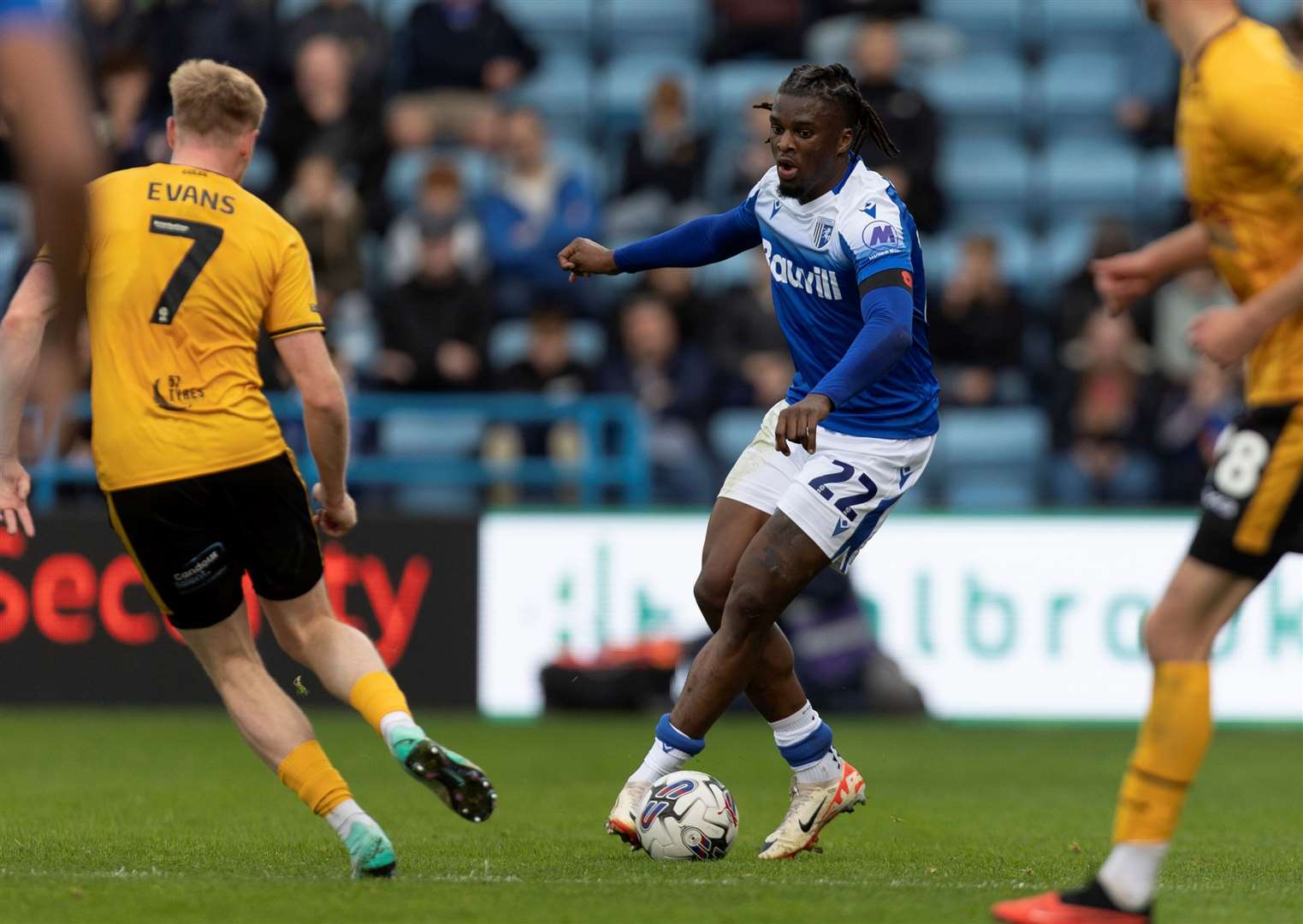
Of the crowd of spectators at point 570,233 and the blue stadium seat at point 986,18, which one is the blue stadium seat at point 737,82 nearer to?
the crowd of spectators at point 570,233

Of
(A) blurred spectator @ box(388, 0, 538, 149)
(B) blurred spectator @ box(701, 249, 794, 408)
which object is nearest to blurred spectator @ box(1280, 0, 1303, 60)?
(B) blurred spectator @ box(701, 249, 794, 408)

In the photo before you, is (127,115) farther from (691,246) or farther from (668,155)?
(691,246)

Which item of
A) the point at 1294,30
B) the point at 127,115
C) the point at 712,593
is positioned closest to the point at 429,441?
the point at 127,115

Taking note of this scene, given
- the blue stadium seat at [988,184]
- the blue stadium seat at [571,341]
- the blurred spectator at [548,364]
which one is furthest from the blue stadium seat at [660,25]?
the blurred spectator at [548,364]

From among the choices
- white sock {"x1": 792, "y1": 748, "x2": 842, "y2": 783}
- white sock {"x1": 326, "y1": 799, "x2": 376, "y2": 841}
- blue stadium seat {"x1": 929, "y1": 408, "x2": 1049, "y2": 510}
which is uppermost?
white sock {"x1": 326, "y1": 799, "x2": 376, "y2": 841}

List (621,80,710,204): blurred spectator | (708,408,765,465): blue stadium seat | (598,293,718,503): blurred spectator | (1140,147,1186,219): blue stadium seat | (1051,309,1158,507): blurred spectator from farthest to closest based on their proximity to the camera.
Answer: (1140,147,1186,219): blue stadium seat → (621,80,710,204): blurred spectator → (708,408,765,465): blue stadium seat → (1051,309,1158,507): blurred spectator → (598,293,718,503): blurred spectator

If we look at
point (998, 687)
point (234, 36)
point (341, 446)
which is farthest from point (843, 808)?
point (234, 36)

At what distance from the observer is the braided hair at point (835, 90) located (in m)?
6.89

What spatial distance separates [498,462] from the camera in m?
14.1

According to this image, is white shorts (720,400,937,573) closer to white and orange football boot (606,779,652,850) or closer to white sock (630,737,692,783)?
white sock (630,737,692,783)

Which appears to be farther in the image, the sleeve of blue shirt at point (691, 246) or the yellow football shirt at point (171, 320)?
the sleeve of blue shirt at point (691, 246)

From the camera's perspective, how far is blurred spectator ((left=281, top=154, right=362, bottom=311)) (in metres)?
15.3

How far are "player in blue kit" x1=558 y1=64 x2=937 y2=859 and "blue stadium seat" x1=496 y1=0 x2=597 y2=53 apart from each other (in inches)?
451

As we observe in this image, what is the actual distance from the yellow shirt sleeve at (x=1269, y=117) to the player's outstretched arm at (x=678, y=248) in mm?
2566
